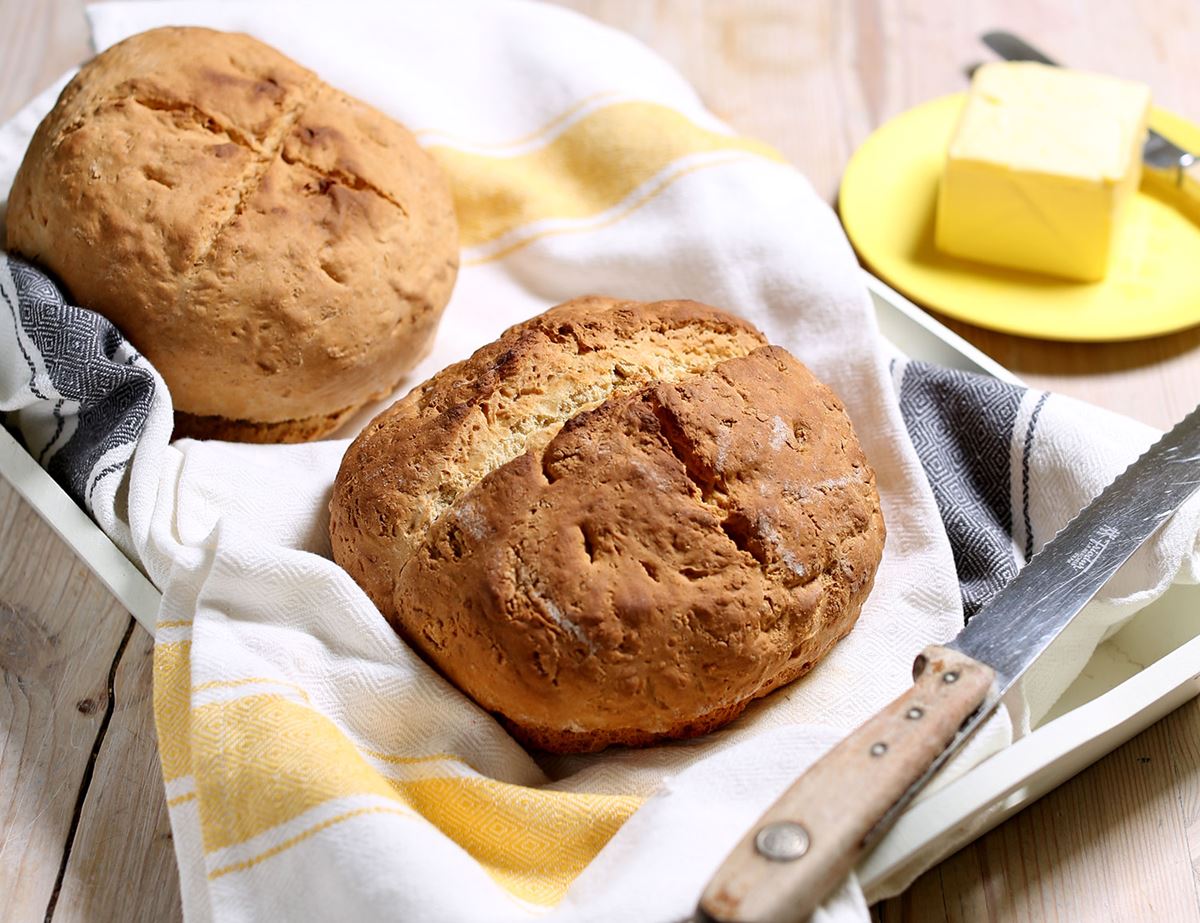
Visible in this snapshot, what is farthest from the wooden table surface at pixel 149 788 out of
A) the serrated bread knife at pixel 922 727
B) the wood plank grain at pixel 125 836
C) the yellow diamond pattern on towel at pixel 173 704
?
the serrated bread knife at pixel 922 727

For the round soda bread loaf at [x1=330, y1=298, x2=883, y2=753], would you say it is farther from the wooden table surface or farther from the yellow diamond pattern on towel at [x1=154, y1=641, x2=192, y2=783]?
the wooden table surface

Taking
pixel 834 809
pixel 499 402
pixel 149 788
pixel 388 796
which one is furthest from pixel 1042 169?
pixel 149 788

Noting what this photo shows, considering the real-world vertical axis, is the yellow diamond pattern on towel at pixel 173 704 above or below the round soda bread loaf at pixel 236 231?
below

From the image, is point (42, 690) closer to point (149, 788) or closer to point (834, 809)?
point (149, 788)

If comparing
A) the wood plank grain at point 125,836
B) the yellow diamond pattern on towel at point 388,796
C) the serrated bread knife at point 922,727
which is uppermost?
the serrated bread knife at point 922,727

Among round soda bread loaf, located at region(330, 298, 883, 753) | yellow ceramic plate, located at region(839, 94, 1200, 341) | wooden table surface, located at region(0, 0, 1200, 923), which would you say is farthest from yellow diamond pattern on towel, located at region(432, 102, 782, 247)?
round soda bread loaf, located at region(330, 298, 883, 753)

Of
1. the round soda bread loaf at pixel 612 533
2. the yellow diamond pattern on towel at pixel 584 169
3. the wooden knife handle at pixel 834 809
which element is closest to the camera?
the wooden knife handle at pixel 834 809

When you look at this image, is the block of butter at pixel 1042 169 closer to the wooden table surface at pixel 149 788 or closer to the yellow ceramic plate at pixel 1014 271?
the yellow ceramic plate at pixel 1014 271
